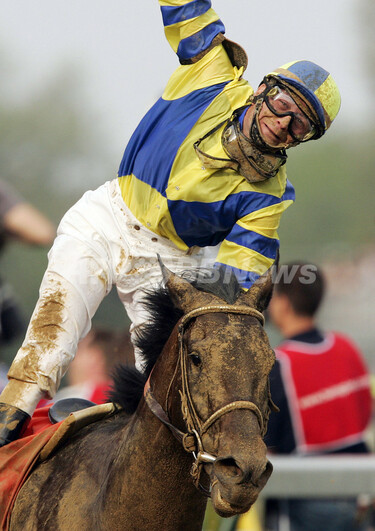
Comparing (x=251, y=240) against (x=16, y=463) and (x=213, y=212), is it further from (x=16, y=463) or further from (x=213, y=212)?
(x=16, y=463)

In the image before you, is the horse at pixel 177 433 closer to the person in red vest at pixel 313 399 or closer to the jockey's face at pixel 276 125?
the jockey's face at pixel 276 125

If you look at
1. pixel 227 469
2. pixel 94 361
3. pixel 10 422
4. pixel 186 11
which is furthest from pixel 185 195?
pixel 94 361

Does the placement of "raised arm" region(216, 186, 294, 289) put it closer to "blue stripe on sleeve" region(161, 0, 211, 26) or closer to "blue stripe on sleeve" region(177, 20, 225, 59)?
"blue stripe on sleeve" region(177, 20, 225, 59)

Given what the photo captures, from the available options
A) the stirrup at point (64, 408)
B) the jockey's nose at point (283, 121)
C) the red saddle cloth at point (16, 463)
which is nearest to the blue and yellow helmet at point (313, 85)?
the jockey's nose at point (283, 121)

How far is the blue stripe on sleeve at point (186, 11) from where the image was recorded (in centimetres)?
409

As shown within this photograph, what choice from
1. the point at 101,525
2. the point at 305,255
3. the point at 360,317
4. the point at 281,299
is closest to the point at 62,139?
the point at 305,255

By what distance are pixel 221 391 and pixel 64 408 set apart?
53.9 inches

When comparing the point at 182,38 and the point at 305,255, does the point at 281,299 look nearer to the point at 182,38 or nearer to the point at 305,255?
the point at 182,38

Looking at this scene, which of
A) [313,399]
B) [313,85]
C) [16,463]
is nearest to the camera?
[16,463]

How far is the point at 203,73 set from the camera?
4152 millimetres

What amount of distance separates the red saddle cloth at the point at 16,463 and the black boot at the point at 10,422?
0.11 feet

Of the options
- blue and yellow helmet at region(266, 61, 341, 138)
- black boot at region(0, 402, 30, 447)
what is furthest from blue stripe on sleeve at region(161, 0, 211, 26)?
black boot at region(0, 402, 30, 447)

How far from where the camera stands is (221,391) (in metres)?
2.58

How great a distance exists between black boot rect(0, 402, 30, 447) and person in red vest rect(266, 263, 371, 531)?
77.5 inches
